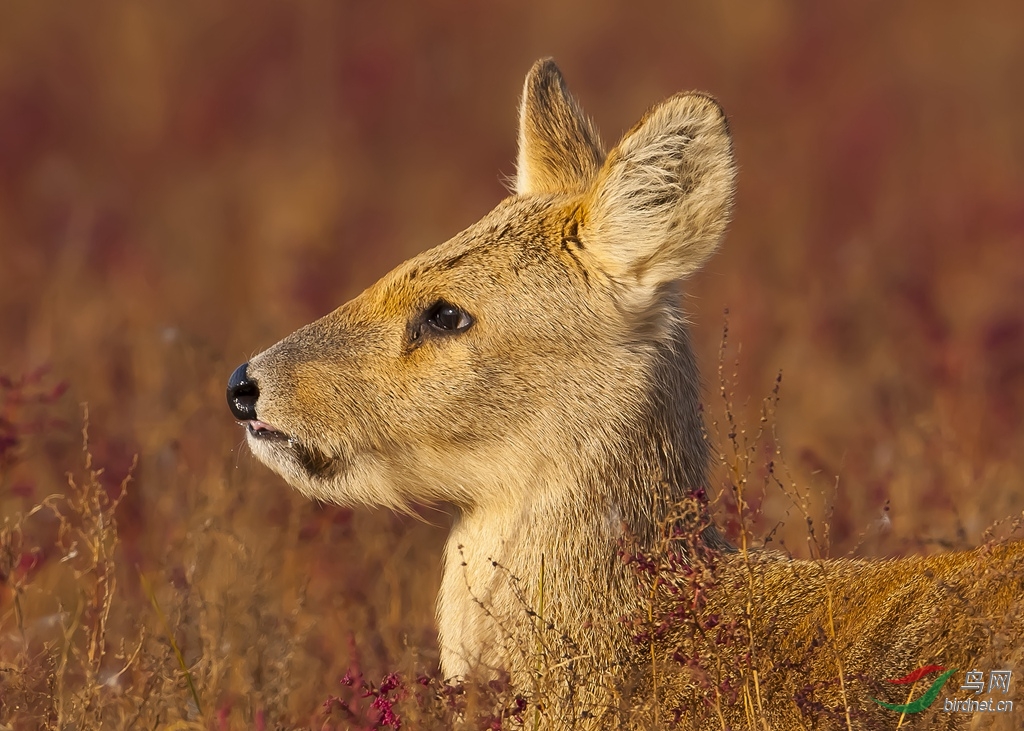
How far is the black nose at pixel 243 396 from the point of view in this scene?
15.3 ft

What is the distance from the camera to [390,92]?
1717 cm

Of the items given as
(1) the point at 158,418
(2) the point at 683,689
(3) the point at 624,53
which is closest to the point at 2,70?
(3) the point at 624,53

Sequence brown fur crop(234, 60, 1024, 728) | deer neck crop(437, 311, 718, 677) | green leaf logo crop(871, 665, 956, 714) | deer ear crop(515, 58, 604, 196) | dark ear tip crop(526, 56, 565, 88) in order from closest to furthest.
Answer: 1. green leaf logo crop(871, 665, 956, 714)
2. brown fur crop(234, 60, 1024, 728)
3. deer neck crop(437, 311, 718, 677)
4. deer ear crop(515, 58, 604, 196)
5. dark ear tip crop(526, 56, 565, 88)

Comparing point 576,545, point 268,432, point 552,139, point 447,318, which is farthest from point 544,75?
point 576,545

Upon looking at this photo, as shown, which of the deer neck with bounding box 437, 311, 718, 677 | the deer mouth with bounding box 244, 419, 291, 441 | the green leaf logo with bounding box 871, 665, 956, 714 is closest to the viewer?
the green leaf logo with bounding box 871, 665, 956, 714

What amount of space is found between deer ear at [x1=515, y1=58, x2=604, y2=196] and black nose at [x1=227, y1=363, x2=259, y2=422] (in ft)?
4.38

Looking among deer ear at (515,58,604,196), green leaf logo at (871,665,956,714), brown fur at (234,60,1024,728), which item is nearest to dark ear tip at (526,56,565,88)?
deer ear at (515,58,604,196)

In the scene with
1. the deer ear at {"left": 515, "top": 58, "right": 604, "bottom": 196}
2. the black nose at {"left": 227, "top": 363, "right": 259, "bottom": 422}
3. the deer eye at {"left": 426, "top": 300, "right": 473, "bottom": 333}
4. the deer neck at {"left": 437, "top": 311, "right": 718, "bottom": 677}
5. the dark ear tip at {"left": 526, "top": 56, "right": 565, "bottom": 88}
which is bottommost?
the deer neck at {"left": 437, "top": 311, "right": 718, "bottom": 677}

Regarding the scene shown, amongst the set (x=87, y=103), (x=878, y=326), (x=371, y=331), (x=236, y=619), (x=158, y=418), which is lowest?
(x=236, y=619)

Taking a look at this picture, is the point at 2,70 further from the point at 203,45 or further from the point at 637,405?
the point at 637,405

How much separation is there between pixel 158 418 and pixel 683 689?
165 inches

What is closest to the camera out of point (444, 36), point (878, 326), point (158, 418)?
point (158, 418)

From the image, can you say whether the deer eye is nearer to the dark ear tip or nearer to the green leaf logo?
the dark ear tip

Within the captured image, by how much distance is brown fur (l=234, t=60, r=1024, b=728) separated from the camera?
4320 mm
